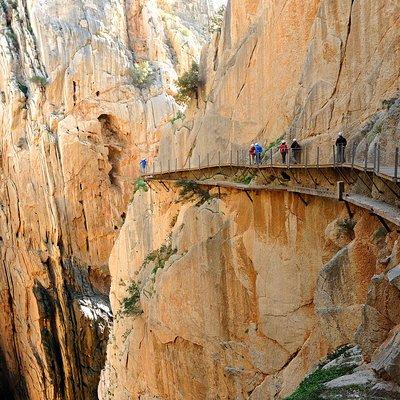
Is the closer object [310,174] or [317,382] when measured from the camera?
[317,382]

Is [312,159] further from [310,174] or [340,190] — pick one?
[340,190]

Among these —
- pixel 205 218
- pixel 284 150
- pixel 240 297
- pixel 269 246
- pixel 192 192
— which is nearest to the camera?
pixel 284 150

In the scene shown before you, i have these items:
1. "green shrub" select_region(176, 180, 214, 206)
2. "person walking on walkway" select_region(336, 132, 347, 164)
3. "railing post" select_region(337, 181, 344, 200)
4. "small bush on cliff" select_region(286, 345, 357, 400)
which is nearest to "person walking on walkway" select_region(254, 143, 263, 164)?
"green shrub" select_region(176, 180, 214, 206)

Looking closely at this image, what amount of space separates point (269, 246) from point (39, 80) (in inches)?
1252

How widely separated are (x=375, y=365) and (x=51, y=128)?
118ft

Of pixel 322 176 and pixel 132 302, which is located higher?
pixel 322 176

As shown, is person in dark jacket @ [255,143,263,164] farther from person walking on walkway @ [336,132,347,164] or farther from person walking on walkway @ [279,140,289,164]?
person walking on walkway @ [336,132,347,164]

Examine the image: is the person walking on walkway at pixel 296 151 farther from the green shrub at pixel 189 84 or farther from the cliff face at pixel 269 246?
the green shrub at pixel 189 84

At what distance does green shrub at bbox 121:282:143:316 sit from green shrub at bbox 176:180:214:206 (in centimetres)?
512

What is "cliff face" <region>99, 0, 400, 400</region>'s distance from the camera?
8312 mm

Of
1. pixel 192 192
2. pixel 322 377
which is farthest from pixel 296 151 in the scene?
pixel 192 192

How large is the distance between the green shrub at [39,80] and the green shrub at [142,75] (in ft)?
25.3

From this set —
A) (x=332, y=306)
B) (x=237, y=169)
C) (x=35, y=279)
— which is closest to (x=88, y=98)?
(x=35, y=279)

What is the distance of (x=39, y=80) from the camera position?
37344 millimetres
